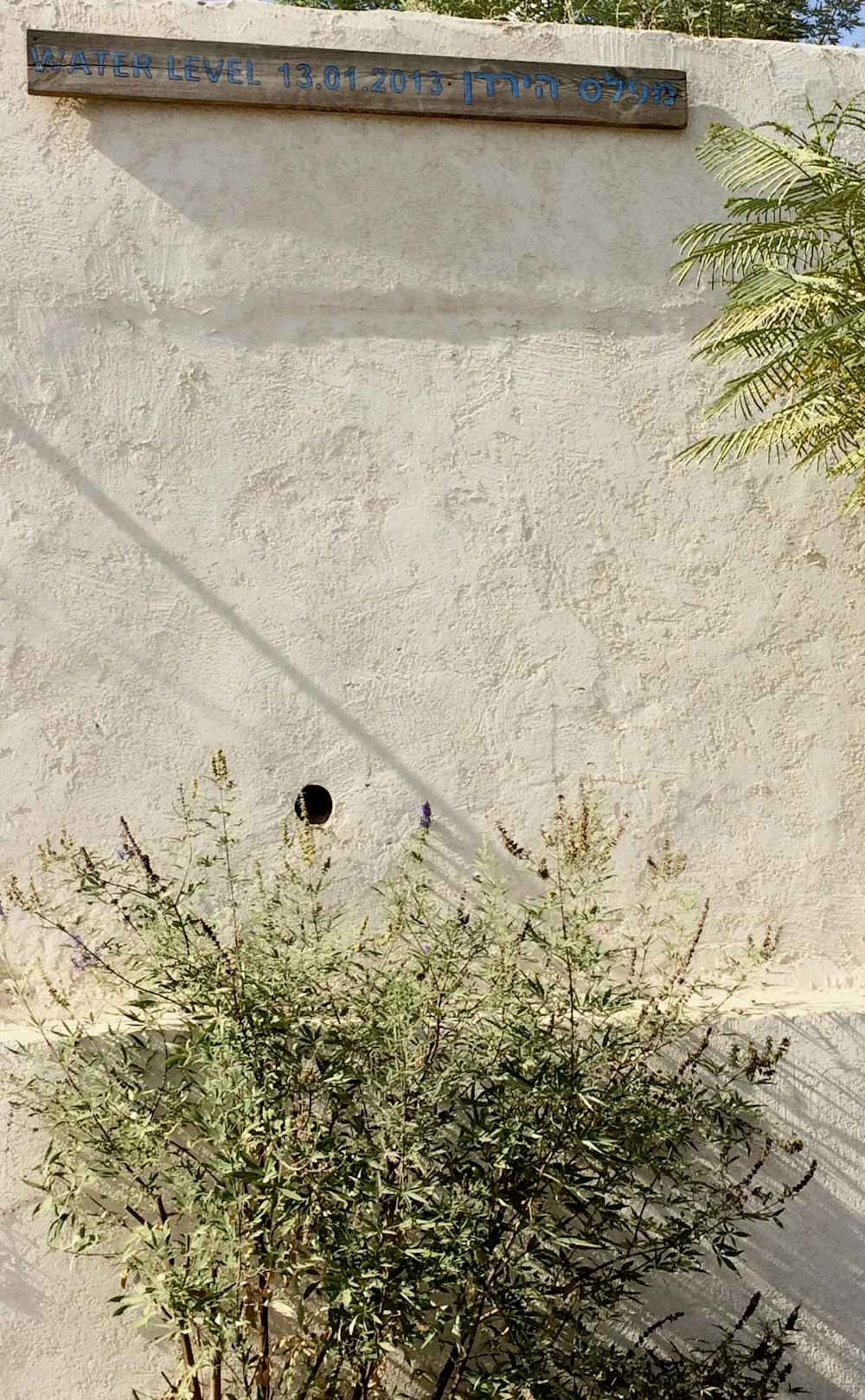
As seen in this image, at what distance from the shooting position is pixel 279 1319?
13.6 feet

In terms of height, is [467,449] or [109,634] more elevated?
[467,449]

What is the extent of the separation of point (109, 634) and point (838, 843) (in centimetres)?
258

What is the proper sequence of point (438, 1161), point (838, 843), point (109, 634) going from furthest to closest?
point (838, 843) < point (109, 634) < point (438, 1161)

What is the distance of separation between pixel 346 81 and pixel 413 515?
1498mm

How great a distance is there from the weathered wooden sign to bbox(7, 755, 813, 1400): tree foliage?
229cm

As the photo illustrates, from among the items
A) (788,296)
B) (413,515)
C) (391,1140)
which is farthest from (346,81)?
(391,1140)

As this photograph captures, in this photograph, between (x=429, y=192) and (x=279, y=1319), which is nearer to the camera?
(x=279, y=1319)

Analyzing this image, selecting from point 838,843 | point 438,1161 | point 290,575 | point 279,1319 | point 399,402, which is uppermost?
point 399,402

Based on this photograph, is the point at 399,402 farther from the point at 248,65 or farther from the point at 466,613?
the point at 248,65

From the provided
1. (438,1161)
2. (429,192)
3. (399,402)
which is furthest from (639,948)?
(429,192)

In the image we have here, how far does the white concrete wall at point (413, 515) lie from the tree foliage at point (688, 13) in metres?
2.53

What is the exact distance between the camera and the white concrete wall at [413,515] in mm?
4562

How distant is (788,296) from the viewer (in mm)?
4215

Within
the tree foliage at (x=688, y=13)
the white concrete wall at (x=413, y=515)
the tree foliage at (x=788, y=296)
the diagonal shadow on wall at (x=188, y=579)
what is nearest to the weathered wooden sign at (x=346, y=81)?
the white concrete wall at (x=413, y=515)
